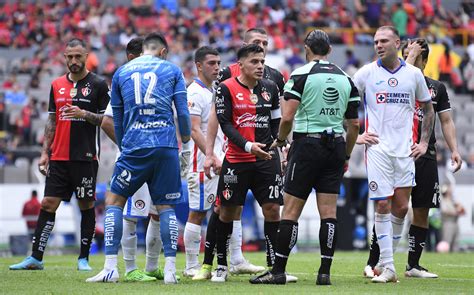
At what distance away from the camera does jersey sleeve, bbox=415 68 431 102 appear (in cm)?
1210

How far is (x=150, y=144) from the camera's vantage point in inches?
436

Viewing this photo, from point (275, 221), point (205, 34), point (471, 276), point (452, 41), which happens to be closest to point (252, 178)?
point (275, 221)

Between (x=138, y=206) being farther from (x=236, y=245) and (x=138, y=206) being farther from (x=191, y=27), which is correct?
(x=191, y=27)

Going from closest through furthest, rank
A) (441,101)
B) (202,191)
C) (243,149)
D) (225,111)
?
(243,149) → (225,111) → (202,191) → (441,101)

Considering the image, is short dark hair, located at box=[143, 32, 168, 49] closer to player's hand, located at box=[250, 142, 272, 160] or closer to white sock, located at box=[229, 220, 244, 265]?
player's hand, located at box=[250, 142, 272, 160]

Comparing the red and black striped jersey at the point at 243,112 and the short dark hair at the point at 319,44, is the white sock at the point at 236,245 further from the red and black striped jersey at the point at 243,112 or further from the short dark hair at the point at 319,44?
the short dark hair at the point at 319,44

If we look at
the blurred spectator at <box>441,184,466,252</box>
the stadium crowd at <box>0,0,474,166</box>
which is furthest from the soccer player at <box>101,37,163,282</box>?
the stadium crowd at <box>0,0,474,166</box>

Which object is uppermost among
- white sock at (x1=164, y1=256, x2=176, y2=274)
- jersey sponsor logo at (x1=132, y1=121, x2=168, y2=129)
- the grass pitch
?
jersey sponsor logo at (x1=132, y1=121, x2=168, y2=129)

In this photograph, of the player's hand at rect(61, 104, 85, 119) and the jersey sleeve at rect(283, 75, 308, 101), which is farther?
the player's hand at rect(61, 104, 85, 119)

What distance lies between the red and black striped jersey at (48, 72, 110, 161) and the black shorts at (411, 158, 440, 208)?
4.02 meters

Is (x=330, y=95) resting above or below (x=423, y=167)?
above

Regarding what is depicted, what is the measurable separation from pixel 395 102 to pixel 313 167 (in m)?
1.46

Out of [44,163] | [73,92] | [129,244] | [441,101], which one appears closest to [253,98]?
[129,244]

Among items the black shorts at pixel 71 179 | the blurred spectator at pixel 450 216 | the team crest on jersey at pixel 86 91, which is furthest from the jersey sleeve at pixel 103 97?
the blurred spectator at pixel 450 216
